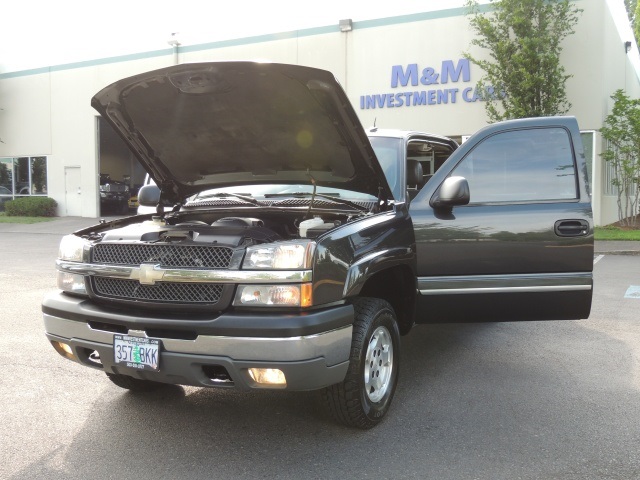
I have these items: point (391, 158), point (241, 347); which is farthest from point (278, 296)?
point (391, 158)

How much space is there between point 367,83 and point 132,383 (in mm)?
17233

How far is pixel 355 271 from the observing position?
11.2ft

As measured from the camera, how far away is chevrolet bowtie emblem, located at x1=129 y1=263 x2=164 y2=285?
3253 millimetres

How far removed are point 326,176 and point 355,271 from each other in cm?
106

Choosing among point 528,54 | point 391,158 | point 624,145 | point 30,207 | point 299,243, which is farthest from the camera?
point 30,207

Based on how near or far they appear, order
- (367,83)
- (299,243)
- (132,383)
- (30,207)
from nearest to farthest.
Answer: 1. (299,243)
2. (132,383)
3. (367,83)
4. (30,207)

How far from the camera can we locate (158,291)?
330 centimetres

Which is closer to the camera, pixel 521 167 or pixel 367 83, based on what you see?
pixel 521 167

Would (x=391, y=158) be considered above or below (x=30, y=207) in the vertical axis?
above

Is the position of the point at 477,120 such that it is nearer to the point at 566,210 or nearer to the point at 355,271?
the point at 566,210

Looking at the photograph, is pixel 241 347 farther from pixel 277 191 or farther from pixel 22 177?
pixel 22 177

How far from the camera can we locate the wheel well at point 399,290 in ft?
13.6

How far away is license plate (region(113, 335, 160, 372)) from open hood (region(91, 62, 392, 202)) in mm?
1525

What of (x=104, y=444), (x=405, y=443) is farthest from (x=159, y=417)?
(x=405, y=443)
